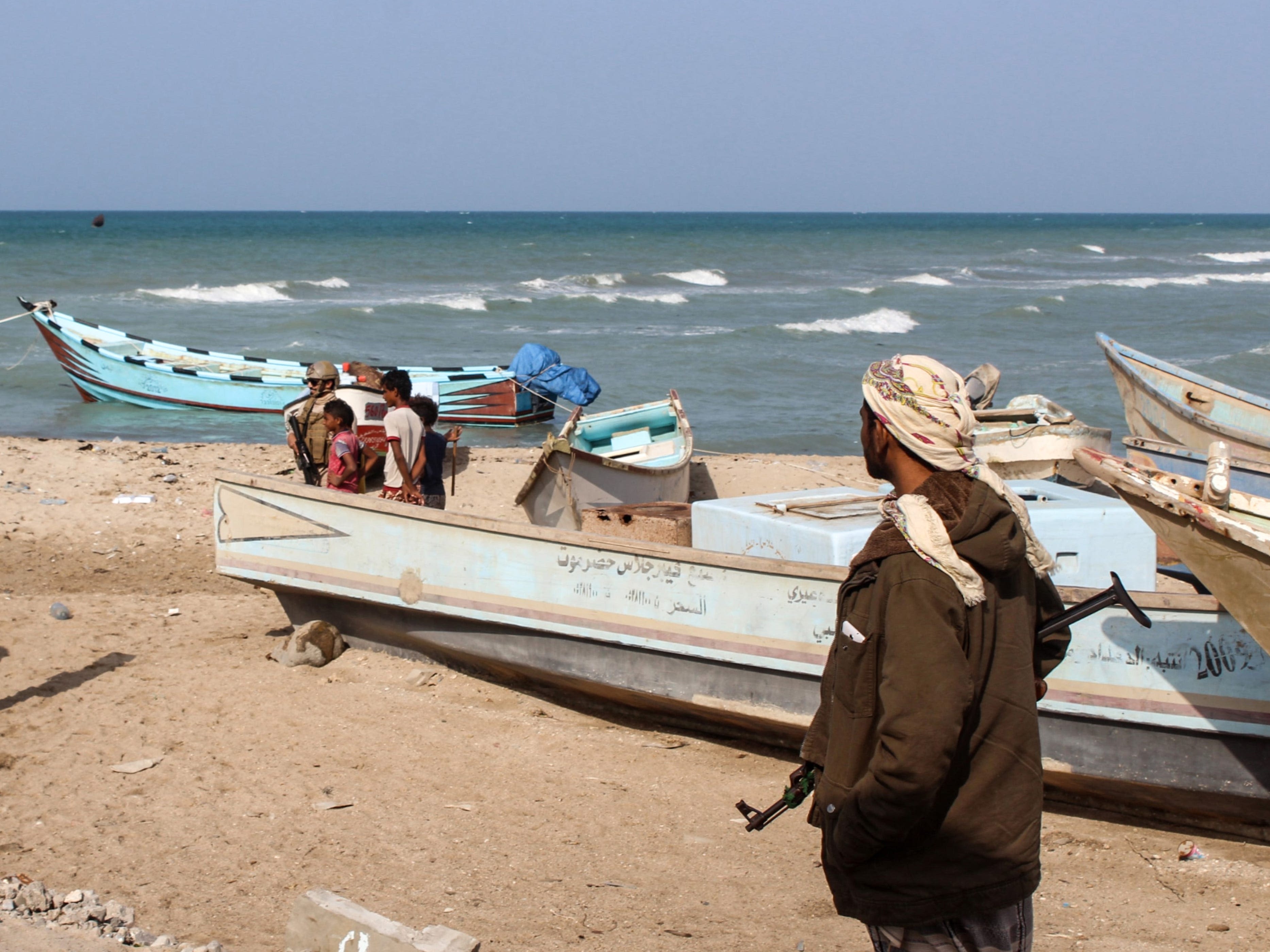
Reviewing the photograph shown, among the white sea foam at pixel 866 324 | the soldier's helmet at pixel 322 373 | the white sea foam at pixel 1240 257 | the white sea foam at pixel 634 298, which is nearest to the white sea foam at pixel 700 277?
the white sea foam at pixel 634 298

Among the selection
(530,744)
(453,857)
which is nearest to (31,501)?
(530,744)

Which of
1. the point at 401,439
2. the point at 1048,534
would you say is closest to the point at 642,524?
the point at 401,439

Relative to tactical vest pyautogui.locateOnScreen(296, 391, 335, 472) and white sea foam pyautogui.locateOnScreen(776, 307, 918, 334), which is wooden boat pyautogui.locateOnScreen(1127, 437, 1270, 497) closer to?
tactical vest pyautogui.locateOnScreen(296, 391, 335, 472)

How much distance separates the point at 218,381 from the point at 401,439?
32.9 ft

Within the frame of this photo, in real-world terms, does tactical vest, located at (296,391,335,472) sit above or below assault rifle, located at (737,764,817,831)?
below

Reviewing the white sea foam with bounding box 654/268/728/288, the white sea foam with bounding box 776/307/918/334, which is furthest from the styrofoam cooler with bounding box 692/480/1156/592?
the white sea foam with bounding box 654/268/728/288

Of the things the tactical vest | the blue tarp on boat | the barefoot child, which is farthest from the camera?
the blue tarp on boat

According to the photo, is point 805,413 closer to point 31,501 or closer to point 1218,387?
point 1218,387

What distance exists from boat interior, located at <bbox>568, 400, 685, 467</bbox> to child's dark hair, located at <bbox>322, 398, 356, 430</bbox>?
13.7 feet

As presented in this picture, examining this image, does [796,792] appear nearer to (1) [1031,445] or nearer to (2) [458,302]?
(1) [1031,445]

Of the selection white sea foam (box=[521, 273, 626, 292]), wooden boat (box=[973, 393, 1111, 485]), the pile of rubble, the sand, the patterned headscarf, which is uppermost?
the patterned headscarf

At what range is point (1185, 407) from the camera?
9.75 metres

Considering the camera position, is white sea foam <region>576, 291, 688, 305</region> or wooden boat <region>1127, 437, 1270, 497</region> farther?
white sea foam <region>576, 291, 688, 305</region>

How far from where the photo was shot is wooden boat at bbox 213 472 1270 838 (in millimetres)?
4438
